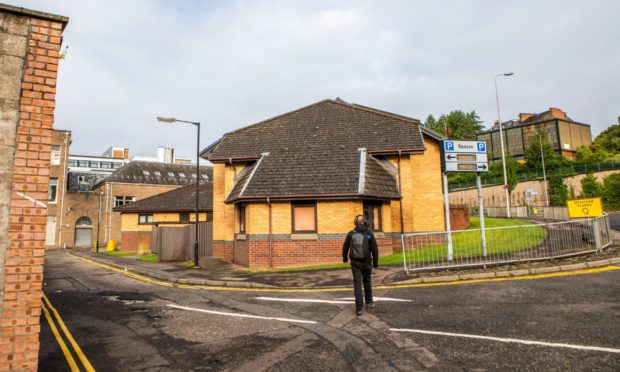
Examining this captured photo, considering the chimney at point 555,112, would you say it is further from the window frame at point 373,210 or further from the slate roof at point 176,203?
the window frame at point 373,210

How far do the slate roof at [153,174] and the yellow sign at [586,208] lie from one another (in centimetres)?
4630

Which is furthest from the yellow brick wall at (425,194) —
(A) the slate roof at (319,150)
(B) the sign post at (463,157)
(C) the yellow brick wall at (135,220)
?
(C) the yellow brick wall at (135,220)

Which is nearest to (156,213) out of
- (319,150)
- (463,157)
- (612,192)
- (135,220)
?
(135,220)

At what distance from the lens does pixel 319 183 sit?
16078 millimetres

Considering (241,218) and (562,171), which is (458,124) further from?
(241,218)

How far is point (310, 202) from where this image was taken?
16.0 meters

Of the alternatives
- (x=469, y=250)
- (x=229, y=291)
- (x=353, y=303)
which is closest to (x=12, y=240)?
(x=353, y=303)

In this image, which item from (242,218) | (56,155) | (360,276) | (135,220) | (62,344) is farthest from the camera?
(56,155)

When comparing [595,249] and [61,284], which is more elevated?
[595,249]

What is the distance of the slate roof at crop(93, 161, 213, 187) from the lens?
46519 mm

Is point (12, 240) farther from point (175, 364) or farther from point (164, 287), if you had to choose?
point (164, 287)

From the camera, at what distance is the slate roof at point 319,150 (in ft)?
52.6

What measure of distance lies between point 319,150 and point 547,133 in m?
67.6

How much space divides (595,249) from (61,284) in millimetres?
18103
